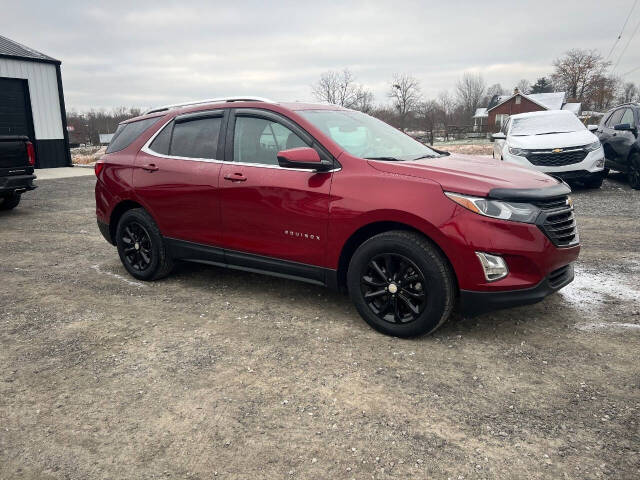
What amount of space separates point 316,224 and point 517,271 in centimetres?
147

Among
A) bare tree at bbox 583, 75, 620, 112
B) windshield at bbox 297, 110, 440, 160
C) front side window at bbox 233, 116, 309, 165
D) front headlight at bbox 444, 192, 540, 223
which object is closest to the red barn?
bare tree at bbox 583, 75, 620, 112

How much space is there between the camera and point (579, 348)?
344 cm

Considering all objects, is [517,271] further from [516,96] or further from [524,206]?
[516,96]

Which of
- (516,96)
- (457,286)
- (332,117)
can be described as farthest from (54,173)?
(516,96)

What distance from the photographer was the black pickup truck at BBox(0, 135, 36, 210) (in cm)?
870

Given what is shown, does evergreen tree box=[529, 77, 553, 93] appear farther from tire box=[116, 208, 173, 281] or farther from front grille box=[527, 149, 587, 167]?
tire box=[116, 208, 173, 281]

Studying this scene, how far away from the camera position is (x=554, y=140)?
10062 millimetres

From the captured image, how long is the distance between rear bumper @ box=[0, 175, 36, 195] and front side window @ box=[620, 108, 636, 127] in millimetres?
11703

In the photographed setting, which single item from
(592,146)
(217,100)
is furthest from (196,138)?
(592,146)

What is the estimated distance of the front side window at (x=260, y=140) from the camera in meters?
4.11

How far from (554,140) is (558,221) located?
7.46 meters

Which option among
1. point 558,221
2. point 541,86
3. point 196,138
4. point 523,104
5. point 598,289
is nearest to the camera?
point 558,221

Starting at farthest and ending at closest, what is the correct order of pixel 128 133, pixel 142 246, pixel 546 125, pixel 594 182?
pixel 546 125
pixel 594 182
pixel 128 133
pixel 142 246

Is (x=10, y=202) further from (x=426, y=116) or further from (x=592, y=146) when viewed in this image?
(x=426, y=116)
